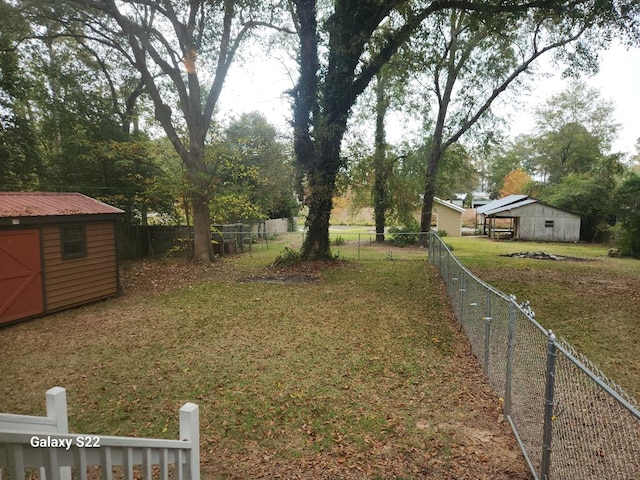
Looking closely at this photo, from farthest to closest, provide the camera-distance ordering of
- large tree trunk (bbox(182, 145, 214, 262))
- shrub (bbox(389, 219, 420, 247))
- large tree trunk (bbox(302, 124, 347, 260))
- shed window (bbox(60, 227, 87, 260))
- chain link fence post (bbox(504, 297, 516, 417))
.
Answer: shrub (bbox(389, 219, 420, 247))
large tree trunk (bbox(182, 145, 214, 262))
large tree trunk (bbox(302, 124, 347, 260))
shed window (bbox(60, 227, 87, 260))
chain link fence post (bbox(504, 297, 516, 417))

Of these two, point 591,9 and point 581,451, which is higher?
point 591,9

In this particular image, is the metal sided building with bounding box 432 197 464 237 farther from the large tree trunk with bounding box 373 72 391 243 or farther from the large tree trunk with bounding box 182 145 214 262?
the large tree trunk with bounding box 182 145 214 262

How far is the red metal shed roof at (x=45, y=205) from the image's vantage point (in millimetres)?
7691

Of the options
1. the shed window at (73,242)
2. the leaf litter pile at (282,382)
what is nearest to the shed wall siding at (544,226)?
the leaf litter pile at (282,382)

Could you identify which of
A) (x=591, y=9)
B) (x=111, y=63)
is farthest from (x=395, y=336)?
(x=111, y=63)


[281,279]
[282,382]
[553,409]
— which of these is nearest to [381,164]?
[281,279]

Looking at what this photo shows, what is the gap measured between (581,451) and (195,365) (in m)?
5.06

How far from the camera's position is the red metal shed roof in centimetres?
769

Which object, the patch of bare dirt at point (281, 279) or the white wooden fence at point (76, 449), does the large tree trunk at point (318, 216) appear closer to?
the patch of bare dirt at point (281, 279)

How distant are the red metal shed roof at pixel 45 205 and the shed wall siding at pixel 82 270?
39cm

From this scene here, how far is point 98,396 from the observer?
15.7ft

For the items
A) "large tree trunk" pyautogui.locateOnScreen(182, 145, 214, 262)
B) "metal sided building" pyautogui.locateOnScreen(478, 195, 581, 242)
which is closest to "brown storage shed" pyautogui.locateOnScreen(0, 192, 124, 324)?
"large tree trunk" pyautogui.locateOnScreen(182, 145, 214, 262)

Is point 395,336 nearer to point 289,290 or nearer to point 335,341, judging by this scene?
point 335,341

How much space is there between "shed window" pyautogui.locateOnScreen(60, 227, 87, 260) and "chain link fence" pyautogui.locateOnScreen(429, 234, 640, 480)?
30.5ft
